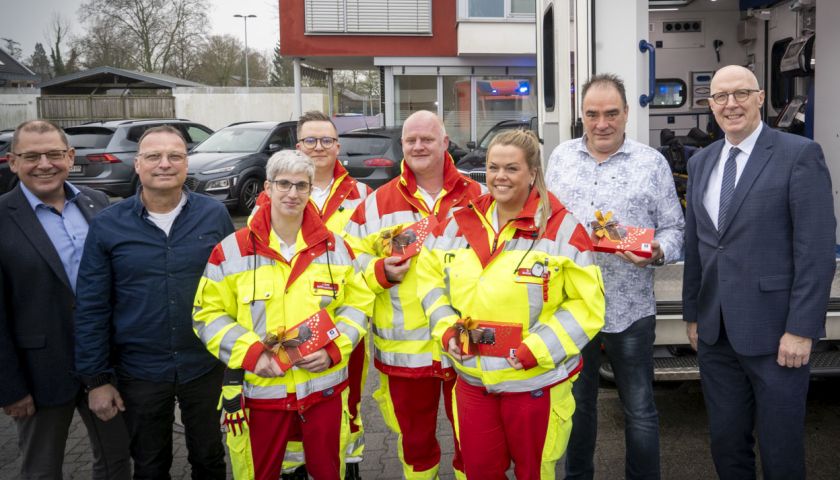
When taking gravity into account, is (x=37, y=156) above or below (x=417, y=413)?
above

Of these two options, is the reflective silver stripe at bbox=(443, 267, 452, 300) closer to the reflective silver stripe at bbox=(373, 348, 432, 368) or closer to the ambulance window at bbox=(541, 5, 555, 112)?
the reflective silver stripe at bbox=(373, 348, 432, 368)

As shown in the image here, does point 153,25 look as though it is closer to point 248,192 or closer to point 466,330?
point 248,192

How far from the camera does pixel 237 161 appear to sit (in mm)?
12844

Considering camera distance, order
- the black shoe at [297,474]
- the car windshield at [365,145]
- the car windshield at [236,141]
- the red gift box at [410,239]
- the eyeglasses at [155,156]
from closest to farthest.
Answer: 1. the eyeglasses at [155,156]
2. the red gift box at [410,239]
3. the black shoe at [297,474]
4. the car windshield at [365,145]
5. the car windshield at [236,141]

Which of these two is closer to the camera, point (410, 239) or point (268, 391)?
point (268, 391)

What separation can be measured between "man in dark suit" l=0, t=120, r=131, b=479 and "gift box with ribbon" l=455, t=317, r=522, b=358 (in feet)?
5.58

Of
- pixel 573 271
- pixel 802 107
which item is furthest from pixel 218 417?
pixel 802 107

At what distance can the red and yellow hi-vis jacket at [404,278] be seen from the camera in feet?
11.4

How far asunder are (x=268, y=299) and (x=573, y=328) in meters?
1.25

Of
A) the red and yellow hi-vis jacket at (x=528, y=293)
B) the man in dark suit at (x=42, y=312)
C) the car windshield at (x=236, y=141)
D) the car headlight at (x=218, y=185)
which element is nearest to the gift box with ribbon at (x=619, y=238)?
the red and yellow hi-vis jacket at (x=528, y=293)

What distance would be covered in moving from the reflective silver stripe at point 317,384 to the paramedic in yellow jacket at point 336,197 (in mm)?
624

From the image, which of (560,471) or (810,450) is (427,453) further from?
(810,450)

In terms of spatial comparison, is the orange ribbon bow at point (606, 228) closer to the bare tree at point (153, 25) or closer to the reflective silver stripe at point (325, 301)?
the reflective silver stripe at point (325, 301)

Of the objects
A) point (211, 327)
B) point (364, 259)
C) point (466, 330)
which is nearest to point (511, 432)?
point (466, 330)
